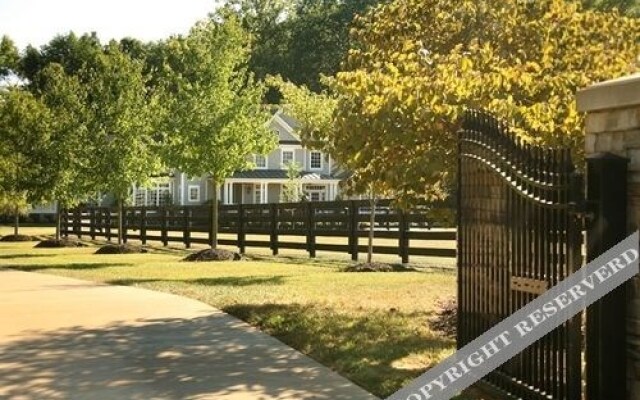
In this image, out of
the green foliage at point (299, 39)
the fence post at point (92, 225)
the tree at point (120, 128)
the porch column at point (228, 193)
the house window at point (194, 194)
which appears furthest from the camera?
the green foliage at point (299, 39)

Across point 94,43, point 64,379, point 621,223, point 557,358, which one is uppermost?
point 94,43

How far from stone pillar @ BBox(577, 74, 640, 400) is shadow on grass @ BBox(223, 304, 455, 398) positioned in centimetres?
219

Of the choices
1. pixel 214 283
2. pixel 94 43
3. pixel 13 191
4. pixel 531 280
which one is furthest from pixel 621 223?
pixel 94 43

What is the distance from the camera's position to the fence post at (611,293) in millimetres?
5438

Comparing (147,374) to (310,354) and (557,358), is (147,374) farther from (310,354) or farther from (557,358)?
(557,358)

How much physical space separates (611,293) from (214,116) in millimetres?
20168

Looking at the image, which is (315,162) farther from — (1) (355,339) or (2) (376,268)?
(1) (355,339)

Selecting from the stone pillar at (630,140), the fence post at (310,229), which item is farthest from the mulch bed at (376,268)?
the stone pillar at (630,140)

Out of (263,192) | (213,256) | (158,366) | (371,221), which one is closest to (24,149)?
(213,256)

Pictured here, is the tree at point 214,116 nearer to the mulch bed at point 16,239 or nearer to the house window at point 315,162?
the mulch bed at point 16,239

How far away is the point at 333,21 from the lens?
3342 inches

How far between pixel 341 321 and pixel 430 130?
110 inches

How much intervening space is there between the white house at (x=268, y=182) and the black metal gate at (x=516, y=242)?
53471 millimetres

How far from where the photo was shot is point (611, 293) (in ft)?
18.0
